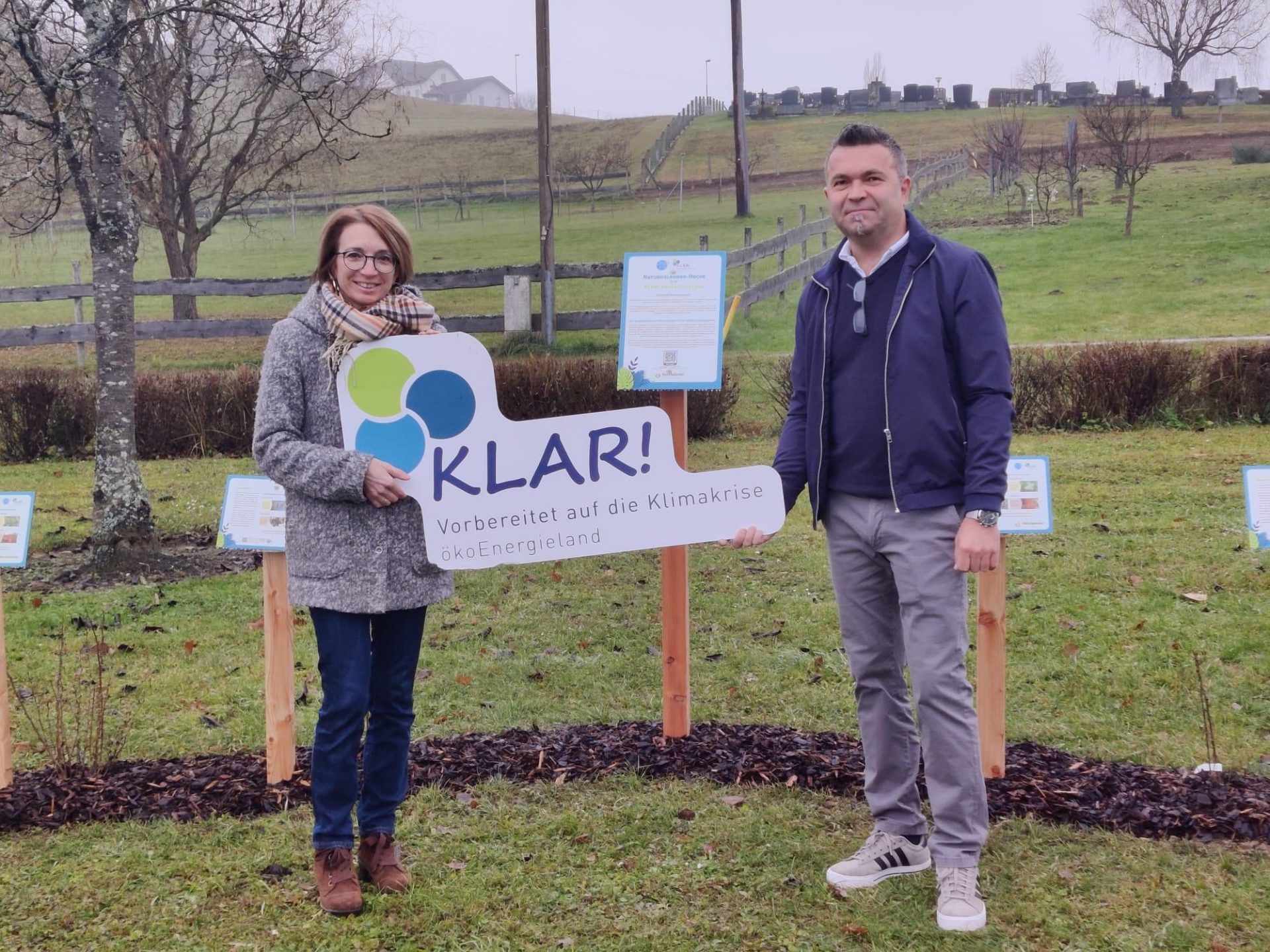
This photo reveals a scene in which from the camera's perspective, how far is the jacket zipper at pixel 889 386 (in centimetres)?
302

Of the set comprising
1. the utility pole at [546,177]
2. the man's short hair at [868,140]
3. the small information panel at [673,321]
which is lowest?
the small information panel at [673,321]

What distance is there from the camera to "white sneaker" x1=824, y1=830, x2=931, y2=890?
10.8ft

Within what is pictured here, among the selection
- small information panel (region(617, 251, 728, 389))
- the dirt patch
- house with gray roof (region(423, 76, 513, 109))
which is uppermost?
house with gray roof (region(423, 76, 513, 109))

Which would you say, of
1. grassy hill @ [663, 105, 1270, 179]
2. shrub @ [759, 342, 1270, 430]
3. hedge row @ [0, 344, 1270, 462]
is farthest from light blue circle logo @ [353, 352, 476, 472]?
grassy hill @ [663, 105, 1270, 179]

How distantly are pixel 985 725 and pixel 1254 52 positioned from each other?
1932 cm

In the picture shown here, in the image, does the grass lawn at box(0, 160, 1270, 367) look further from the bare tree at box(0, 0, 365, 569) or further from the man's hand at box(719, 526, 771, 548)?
the man's hand at box(719, 526, 771, 548)

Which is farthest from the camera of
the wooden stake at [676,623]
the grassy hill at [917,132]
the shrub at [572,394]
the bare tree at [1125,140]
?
the grassy hill at [917,132]

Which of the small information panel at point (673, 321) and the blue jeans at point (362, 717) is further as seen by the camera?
the small information panel at point (673, 321)

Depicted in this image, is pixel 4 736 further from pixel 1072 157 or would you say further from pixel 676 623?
pixel 1072 157

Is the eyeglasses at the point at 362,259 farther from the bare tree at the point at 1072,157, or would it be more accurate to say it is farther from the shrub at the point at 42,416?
the bare tree at the point at 1072,157

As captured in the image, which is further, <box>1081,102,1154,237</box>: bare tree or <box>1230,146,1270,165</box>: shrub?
<box>1081,102,1154,237</box>: bare tree

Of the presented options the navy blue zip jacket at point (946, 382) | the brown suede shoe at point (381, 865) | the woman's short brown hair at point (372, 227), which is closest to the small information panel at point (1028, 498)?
the navy blue zip jacket at point (946, 382)

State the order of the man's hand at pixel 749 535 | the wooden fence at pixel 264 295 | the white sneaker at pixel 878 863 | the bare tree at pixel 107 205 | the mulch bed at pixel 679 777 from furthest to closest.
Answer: the wooden fence at pixel 264 295 < the bare tree at pixel 107 205 < the mulch bed at pixel 679 777 < the man's hand at pixel 749 535 < the white sneaker at pixel 878 863

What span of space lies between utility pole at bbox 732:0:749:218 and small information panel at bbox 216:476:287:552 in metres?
16.8
